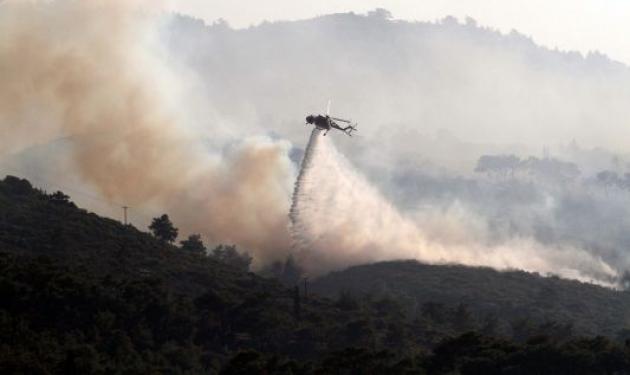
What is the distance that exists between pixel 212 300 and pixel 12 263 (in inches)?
942

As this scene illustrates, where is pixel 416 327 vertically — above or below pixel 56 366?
above

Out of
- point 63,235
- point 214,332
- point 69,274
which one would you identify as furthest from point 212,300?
point 63,235

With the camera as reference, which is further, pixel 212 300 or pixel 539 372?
pixel 212 300

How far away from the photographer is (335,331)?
159500 mm

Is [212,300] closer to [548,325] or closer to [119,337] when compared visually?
[119,337]

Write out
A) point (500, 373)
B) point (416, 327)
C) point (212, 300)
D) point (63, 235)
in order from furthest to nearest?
point (63, 235)
point (416, 327)
point (212, 300)
point (500, 373)

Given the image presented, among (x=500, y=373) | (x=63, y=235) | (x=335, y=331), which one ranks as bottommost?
(x=500, y=373)

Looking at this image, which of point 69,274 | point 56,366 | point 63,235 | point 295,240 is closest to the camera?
point 56,366

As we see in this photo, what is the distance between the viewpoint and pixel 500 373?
405ft

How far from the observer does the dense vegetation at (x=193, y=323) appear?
124 metres

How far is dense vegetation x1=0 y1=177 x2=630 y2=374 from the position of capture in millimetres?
124125

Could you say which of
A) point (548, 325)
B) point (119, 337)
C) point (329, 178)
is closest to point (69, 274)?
point (119, 337)

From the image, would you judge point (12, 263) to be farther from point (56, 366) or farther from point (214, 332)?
point (56, 366)

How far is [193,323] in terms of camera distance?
498 feet
